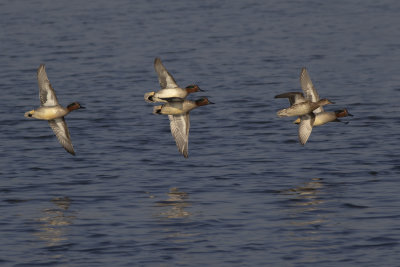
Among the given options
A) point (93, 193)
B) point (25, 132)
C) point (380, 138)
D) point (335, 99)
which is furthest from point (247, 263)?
point (335, 99)

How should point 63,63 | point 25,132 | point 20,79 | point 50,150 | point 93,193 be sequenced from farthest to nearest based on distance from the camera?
point 63,63 → point 20,79 → point 25,132 → point 50,150 → point 93,193

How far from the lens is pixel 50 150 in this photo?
35312 millimetres

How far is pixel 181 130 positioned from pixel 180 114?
45 cm

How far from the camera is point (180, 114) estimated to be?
29219 mm

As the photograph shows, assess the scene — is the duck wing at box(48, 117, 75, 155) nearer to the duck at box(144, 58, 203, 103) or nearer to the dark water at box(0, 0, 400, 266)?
the dark water at box(0, 0, 400, 266)

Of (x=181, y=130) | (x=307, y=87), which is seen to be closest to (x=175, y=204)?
(x=181, y=130)

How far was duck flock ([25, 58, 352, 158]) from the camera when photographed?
88.8ft

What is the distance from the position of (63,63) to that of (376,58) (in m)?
15.4

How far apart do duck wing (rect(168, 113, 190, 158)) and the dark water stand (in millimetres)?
1397

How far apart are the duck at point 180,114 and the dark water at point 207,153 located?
4.73 feet

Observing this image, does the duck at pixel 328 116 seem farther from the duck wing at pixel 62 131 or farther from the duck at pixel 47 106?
the duck wing at pixel 62 131

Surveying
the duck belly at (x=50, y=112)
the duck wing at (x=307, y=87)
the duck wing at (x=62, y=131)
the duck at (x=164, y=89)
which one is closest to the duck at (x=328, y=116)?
the duck wing at (x=307, y=87)

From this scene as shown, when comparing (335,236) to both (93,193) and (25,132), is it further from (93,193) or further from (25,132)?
(25,132)

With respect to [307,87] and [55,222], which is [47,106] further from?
[307,87]
